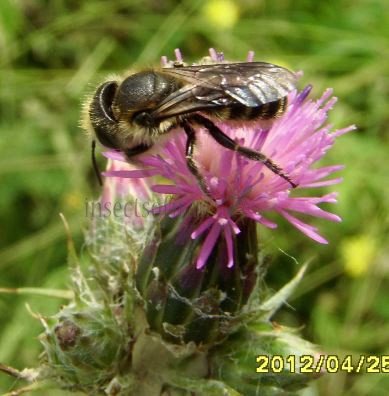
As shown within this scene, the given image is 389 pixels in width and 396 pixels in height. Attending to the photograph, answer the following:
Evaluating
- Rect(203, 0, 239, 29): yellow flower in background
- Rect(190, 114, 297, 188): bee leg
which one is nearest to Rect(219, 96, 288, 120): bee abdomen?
Rect(190, 114, 297, 188): bee leg

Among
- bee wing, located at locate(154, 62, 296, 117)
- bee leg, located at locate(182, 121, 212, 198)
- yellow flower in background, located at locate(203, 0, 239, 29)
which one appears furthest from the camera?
yellow flower in background, located at locate(203, 0, 239, 29)

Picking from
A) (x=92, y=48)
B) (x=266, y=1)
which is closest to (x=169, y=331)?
(x=92, y=48)

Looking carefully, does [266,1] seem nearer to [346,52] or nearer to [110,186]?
[346,52]

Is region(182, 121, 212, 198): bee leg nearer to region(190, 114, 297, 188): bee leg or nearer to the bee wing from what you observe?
region(190, 114, 297, 188): bee leg

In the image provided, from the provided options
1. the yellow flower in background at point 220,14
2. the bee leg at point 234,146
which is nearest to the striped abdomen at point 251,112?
the bee leg at point 234,146

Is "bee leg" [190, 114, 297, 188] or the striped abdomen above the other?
the striped abdomen

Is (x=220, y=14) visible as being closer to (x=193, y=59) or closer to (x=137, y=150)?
(x=193, y=59)

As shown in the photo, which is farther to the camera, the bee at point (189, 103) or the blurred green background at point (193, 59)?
the blurred green background at point (193, 59)

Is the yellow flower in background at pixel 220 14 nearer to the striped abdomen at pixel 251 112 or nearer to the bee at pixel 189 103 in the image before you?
the bee at pixel 189 103
